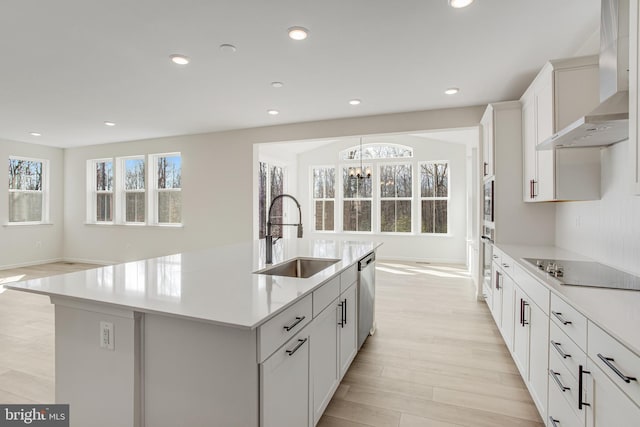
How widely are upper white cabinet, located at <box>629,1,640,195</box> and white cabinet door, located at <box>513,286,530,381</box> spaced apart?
42.0 inches

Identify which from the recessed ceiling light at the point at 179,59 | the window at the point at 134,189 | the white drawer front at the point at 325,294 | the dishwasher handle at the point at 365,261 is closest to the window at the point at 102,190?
the window at the point at 134,189

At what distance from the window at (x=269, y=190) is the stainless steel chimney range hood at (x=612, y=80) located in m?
5.67

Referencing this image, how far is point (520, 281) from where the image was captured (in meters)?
2.34

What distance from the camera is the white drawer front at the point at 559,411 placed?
143 centimetres

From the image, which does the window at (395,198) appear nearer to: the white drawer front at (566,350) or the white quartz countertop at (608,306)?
the white quartz countertop at (608,306)

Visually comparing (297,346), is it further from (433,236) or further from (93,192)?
(93,192)

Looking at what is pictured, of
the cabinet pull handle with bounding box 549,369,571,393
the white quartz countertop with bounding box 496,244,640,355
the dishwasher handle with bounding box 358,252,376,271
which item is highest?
the white quartz countertop with bounding box 496,244,640,355

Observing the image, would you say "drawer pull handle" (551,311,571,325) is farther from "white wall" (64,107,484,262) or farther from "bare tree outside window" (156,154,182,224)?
"bare tree outside window" (156,154,182,224)

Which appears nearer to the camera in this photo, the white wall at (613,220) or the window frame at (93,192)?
the white wall at (613,220)

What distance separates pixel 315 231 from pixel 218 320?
7.48 m

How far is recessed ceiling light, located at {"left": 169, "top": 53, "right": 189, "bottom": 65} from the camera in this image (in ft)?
9.98

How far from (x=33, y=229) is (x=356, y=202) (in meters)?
7.19

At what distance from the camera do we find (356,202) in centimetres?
830

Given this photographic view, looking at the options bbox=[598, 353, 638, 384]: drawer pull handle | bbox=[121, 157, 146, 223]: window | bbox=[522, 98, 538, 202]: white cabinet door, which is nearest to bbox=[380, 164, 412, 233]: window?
bbox=[522, 98, 538, 202]: white cabinet door
